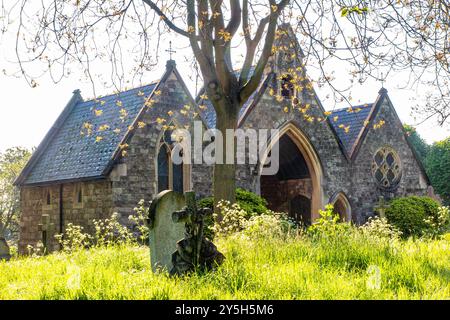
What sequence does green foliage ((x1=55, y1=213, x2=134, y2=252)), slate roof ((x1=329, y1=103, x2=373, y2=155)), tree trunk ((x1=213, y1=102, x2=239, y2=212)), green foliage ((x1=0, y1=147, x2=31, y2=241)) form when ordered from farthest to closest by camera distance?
1. green foliage ((x1=0, y1=147, x2=31, y2=241))
2. slate roof ((x1=329, y1=103, x2=373, y2=155))
3. tree trunk ((x1=213, y1=102, x2=239, y2=212))
4. green foliage ((x1=55, y1=213, x2=134, y2=252))

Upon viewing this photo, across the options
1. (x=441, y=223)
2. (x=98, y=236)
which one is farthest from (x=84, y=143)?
(x=441, y=223)

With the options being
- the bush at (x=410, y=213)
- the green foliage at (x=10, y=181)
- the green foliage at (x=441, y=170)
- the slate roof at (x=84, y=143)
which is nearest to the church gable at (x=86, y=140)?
the slate roof at (x=84, y=143)

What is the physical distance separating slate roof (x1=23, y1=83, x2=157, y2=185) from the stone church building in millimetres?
46

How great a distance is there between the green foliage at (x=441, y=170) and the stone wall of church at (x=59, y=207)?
81.8 ft

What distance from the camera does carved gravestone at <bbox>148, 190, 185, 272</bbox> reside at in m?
8.34

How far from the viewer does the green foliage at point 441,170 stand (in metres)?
35.7

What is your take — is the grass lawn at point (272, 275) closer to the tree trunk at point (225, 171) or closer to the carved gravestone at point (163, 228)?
the carved gravestone at point (163, 228)

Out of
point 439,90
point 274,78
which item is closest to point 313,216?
point 274,78

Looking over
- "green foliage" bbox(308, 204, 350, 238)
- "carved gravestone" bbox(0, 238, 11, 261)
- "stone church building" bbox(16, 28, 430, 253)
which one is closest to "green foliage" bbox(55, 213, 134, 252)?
"carved gravestone" bbox(0, 238, 11, 261)

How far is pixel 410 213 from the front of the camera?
73.8 ft

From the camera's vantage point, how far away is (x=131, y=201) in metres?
16.7

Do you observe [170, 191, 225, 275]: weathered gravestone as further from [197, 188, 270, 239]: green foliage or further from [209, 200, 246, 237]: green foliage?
[197, 188, 270, 239]: green foliage

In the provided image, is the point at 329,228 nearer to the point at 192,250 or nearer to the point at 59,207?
the point at 192,250

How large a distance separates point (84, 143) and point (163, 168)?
3.12 m
